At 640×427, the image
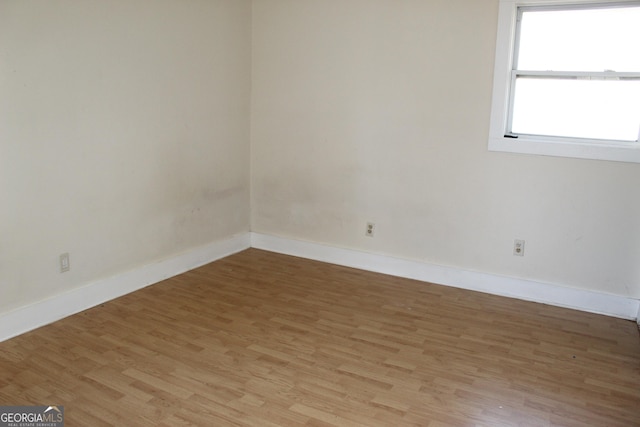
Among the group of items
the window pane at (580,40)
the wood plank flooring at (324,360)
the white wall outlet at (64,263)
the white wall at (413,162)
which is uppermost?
the window pane at (580,40)

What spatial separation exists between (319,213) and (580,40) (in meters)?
2.40

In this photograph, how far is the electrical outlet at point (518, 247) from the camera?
13.0 ft

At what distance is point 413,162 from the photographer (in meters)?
4.25

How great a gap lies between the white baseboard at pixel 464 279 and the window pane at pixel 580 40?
5.13ft

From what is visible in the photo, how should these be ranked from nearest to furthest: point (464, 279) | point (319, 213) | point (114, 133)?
point (114, 133) → point (464, 279) → point (319, 213)

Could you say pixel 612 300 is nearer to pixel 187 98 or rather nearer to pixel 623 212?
pixel 623 212

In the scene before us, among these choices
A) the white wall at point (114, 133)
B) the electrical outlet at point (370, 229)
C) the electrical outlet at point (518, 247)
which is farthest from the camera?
the electrical outlet at point (370, 229)

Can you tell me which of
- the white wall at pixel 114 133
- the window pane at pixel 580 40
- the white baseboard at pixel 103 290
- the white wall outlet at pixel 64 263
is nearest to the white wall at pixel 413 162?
the window pane at pixel 580 40

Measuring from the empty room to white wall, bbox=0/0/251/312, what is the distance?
0.02 meters

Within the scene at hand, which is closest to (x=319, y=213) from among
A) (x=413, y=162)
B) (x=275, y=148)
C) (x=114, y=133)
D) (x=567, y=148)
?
(x=275, y=148)

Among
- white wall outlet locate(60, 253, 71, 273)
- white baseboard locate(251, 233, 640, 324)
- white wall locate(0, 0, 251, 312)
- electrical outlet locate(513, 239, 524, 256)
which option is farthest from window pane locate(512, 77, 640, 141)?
white wall outlet locate(60, 253, 71, 273)

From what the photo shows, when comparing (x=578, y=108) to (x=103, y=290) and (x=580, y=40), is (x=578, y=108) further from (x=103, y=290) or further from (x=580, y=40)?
(x=103, y=290)

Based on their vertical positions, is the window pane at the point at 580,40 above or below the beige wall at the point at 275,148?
above

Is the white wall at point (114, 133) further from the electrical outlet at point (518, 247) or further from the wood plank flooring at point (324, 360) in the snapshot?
the electrical outlet at point (518, 247)
